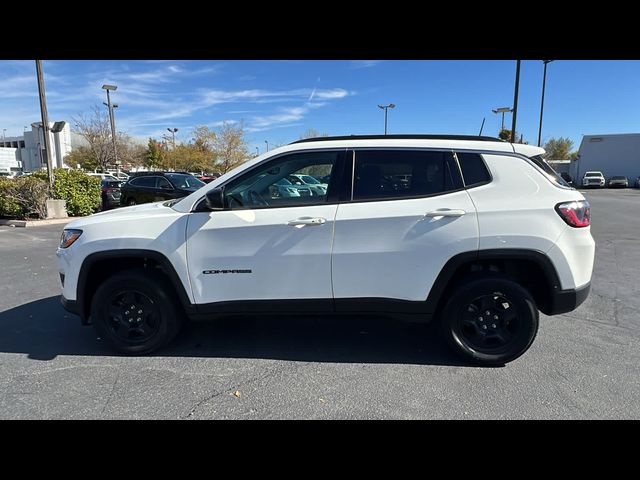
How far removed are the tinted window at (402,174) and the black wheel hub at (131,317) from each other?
2102 millimetres

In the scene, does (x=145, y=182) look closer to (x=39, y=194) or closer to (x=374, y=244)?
(x=39, y=194)

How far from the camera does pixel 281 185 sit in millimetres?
3451

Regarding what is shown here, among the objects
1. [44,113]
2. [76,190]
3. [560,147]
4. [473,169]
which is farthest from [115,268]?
[560,147]

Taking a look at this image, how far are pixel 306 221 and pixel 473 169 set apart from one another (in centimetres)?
146

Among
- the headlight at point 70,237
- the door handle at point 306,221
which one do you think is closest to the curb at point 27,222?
the headlight at point 70,237

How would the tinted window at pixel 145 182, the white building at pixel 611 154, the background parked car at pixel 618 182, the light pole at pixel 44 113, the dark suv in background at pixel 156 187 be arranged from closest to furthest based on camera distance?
the light pole at pixel 44 113 → the dark suv in background at pixel 156 187 → the tinted window at pixel 145 182 → the background parked car at pixel 618 182 → the white building at pixel 611 154

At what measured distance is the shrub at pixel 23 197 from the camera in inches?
456

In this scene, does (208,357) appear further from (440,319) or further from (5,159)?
(5,159)

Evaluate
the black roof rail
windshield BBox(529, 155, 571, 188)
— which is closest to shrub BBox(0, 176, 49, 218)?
the black roof rail

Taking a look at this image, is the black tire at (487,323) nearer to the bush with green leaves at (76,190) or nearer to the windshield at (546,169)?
the windshield at (546,169)

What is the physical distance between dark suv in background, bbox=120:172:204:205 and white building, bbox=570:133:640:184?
139ft

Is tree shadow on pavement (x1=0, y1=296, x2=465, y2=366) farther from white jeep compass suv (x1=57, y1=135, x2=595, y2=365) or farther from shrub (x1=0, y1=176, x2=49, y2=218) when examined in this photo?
shrub (x1=0, y1=176, x2=49, y2=218)
